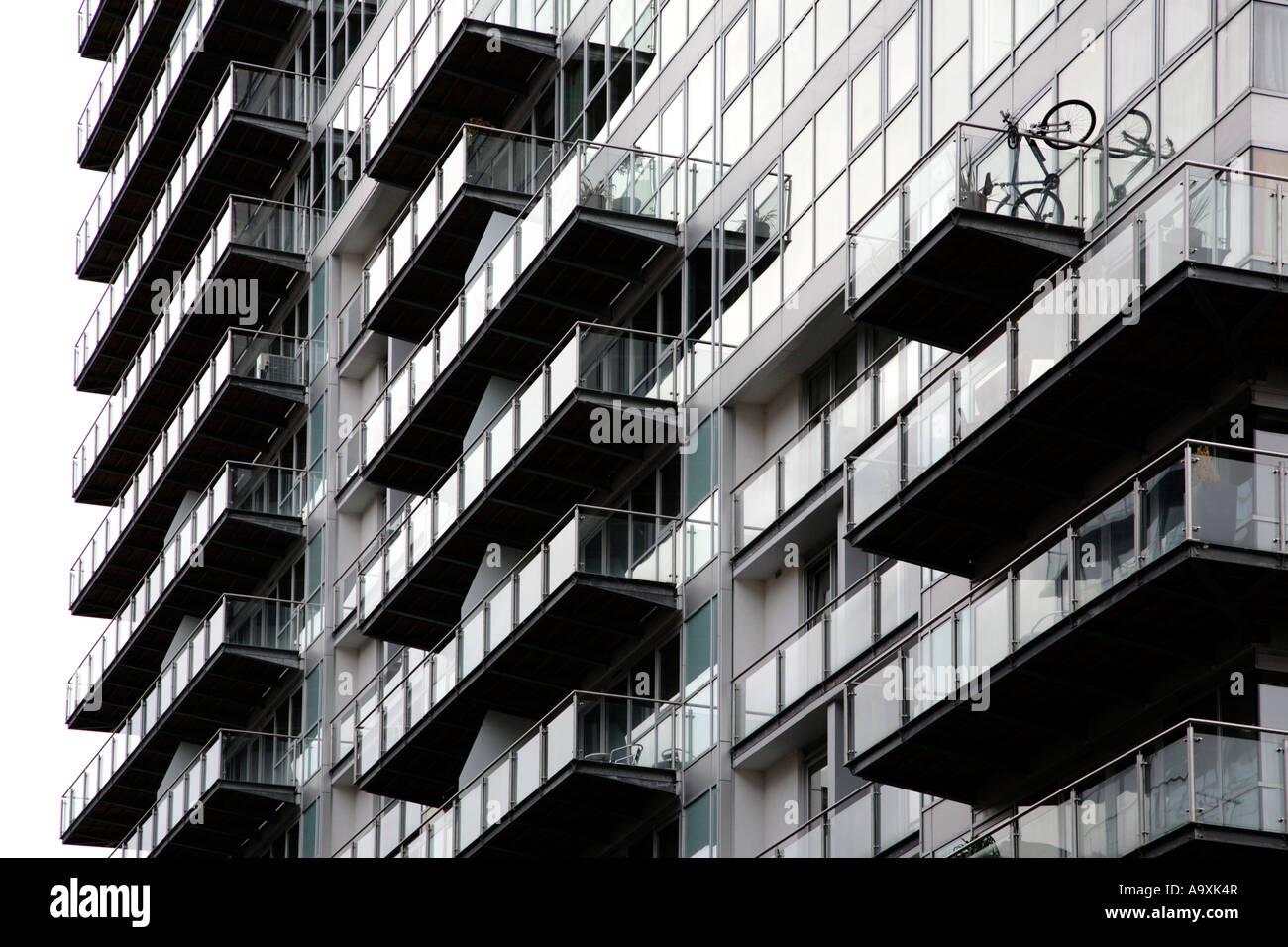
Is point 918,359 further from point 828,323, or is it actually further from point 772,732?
point 772,732

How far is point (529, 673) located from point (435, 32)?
475 inches

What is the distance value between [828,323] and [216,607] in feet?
67.5

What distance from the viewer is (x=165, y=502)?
192 ft

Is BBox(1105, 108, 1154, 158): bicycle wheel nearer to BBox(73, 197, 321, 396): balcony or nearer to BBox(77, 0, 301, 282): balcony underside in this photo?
BBox(73, 197, 321, 396): balcony

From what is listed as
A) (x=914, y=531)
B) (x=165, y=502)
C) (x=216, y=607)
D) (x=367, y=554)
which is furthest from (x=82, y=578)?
(x=914, y=531)

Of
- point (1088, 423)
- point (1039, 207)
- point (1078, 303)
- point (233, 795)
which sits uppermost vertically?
Answer: point (1039, 207)

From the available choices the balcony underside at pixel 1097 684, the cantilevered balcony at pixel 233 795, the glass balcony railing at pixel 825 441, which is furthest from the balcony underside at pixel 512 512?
the balcony underside at pixel 1097 684

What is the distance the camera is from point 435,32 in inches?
1806

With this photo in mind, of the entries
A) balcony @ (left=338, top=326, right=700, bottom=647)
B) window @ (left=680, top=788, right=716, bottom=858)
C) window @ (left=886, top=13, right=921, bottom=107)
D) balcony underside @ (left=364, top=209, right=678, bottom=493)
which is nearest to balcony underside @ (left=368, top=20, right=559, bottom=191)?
balcony underside @ (left=364, top=209, right=678, bottom=493)

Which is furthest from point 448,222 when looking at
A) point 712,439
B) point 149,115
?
point 149,115

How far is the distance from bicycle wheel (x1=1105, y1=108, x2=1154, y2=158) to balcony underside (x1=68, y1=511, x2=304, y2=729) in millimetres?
26205

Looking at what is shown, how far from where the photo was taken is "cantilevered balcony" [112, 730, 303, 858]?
161 feet

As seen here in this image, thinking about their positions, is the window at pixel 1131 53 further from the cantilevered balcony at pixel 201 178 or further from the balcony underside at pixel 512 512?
the cantilevered balcony at pixel 201 178

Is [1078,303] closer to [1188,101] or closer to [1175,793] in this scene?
[1188,101]
